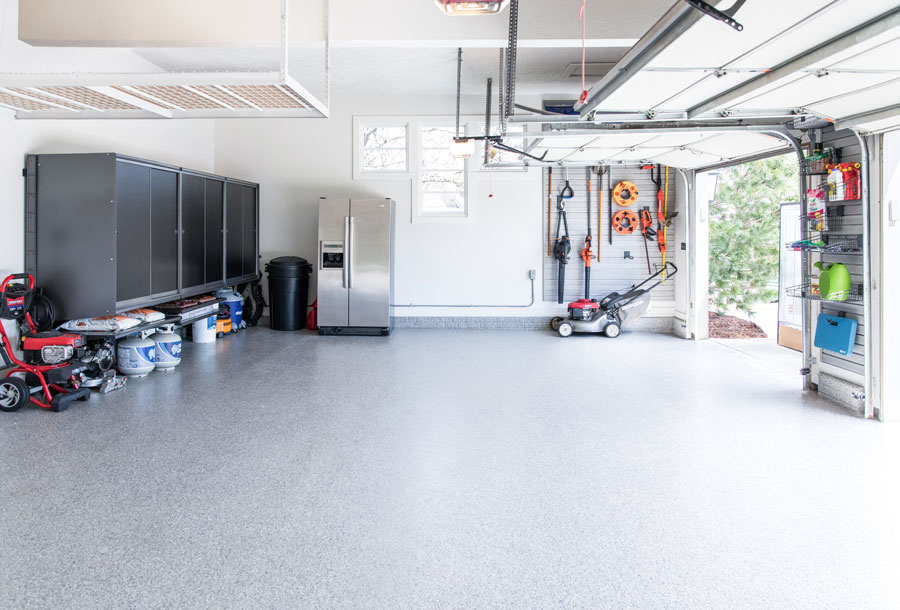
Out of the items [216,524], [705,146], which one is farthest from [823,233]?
[216,524]

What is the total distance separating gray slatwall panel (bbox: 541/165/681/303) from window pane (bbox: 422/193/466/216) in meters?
1.30

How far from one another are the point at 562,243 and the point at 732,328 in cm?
288

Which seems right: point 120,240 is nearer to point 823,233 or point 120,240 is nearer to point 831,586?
point 831,586

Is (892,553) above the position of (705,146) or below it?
below

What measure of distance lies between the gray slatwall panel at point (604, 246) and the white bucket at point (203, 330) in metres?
4.83

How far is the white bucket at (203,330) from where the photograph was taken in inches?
291

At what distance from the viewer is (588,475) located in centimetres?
333

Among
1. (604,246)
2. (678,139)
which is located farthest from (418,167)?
(678,139)

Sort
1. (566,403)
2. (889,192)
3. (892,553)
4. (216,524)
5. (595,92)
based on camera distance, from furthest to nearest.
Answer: (566,403)
(889,192)
(595,92)
(216,524)
(892,553)

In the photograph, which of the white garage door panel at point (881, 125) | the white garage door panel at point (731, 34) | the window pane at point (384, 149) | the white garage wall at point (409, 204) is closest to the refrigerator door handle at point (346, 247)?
the white garage wall at point (409, 204)

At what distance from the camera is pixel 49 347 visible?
4680 mm

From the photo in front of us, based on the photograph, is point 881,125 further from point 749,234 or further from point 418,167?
point 418,167

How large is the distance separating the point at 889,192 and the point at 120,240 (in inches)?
252

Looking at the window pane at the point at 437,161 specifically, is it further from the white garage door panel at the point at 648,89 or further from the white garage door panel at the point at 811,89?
the white garage door panel at the point at 811,89
